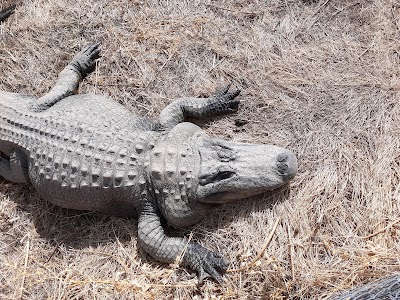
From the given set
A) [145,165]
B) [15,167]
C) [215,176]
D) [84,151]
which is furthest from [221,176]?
[15,167]

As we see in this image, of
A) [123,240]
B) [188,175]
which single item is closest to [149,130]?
[188,175]

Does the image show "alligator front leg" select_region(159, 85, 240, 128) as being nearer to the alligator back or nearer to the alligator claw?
the alligator claw

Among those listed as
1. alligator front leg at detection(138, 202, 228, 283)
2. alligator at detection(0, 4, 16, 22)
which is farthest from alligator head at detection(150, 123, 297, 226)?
alligator at detection(0, 4, 16, 22)

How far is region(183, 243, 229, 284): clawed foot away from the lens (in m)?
2.96

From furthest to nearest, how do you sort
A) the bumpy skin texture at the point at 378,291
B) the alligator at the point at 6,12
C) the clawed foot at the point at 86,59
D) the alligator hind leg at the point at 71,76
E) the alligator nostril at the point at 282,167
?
the alligator at the point at 6,12, the clawed foot at the point at 86,59, the alligator hind leg at the point at 71,76, the alligator nostril at the point at 282,167, the bumpy skin texture at the point at 378,291

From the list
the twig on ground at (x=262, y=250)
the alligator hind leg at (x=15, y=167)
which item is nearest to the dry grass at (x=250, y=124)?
the twig on ground at (x=262, y=250)

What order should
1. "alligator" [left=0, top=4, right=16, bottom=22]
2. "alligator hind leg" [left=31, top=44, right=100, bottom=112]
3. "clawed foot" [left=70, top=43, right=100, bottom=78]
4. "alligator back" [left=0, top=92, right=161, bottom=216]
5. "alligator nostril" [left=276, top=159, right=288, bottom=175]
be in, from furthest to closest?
"alligator" [left=0, top=4, right=16, bottom=22] < "clawed foot" [left=70, top=43, right=100, bottom=78] < "alligator hind leg" [left=31, top=44, right=100, bottom=112] < "alligator back" [left=0, top=92, right=161, bottom=216] < "alligator nostril" [left=276, top=159, right=288, bottom=175]

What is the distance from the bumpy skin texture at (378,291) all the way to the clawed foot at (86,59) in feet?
8.48

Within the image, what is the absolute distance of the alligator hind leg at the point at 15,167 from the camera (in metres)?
3.27

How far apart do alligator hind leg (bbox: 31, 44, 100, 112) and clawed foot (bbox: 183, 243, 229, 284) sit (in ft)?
5.21

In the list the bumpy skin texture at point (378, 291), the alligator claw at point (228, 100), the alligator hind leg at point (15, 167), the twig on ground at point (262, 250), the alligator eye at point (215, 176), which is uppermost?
the alligator claw at point (228, 100)

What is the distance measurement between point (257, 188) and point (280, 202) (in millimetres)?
223

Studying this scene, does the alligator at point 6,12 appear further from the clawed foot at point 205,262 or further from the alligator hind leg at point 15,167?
the clawed foot at point 205,262

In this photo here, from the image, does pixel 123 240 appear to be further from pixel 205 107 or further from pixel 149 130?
pixel 205 107
